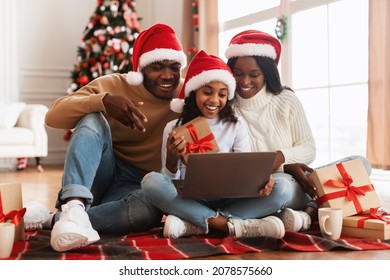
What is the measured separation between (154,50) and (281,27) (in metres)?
2.10

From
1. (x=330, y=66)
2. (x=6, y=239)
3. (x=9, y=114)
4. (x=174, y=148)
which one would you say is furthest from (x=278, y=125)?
(x=9, y=114)

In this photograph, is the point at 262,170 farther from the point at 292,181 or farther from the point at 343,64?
the point at 343,64

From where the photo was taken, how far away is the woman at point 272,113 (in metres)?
1.84

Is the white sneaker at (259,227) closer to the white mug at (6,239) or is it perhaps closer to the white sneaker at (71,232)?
the white sneaker at (71,232)

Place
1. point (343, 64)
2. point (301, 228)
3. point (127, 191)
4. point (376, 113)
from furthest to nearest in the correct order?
point (343, 64) < point (376, 113) < point (127, 191) < point (301, 228)

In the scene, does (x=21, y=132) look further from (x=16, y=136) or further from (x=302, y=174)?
(x=302, y=174)

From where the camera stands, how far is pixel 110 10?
5.45m

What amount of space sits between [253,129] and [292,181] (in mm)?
230

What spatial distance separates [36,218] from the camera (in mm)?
1858

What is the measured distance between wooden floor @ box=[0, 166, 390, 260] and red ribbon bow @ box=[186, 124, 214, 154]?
38 cm

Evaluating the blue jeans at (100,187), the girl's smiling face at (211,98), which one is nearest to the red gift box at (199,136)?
the girl's smiling face at (211,98)

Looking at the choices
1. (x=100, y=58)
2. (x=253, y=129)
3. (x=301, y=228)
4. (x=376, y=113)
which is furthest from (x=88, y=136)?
(x=100, y=58)

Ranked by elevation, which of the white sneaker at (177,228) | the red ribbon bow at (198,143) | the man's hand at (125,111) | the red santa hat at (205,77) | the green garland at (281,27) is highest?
the green garland at (281,27)

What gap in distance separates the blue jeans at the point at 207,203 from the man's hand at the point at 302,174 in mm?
69
